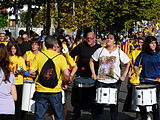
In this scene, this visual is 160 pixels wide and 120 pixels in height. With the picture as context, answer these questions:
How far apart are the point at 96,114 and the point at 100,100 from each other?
0.56m

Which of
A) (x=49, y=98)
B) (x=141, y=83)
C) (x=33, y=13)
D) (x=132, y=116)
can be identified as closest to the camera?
(x=49, y=98)

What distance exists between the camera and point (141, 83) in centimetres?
894

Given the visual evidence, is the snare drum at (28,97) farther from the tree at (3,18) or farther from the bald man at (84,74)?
the tree at (3,18)

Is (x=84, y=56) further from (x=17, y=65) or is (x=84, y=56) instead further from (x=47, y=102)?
(x=47, y=102)

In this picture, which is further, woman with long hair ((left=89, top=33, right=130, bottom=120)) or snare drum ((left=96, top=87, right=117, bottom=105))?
woman with long hair ((left=89, top=33, right=130, bottom=120))

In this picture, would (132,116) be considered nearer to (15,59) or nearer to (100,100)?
(100,100)

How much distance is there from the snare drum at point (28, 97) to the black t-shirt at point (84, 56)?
1.22 m

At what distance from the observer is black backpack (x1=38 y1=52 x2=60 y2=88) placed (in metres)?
7.25

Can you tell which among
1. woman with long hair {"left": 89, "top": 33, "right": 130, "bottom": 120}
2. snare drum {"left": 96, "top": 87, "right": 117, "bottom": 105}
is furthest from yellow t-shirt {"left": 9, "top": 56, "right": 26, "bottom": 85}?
snare drum {"left": 96, "top": 87, "right": 117, "bottom": 105}

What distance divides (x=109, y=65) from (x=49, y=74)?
1613mm

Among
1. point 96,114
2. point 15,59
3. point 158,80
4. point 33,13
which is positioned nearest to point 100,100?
Answer: point 96,114

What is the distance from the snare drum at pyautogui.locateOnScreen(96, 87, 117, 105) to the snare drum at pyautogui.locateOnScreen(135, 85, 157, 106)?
0.40 m

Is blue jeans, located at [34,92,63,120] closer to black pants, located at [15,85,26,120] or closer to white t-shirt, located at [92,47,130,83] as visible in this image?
white t-shirt, located at [92,47,130,83]

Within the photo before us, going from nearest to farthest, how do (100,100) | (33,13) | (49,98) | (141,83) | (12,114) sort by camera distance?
1. (12,114)
2. (49,98)
3. (100,100)
4. (141,83)
5. (33,13)
